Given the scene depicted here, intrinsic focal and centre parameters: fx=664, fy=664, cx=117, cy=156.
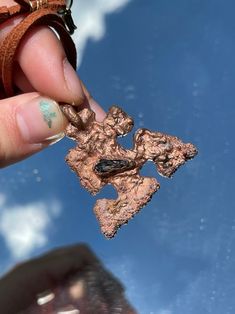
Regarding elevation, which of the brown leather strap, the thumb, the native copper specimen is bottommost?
the native copper specimen

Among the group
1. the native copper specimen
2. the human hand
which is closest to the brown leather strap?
the human hand

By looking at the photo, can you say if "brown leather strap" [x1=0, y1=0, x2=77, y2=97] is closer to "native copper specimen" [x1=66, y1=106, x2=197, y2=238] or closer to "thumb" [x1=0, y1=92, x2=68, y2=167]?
"thumb" [x1=0, y1=92, x2=68, y2=167]

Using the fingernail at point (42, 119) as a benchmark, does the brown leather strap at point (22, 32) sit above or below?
above

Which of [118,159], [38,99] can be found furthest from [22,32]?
[118,159]

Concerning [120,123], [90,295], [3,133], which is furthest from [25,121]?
[90,295]

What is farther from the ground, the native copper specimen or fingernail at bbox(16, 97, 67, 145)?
fingernail at bbox(16, 97, 67, 145)

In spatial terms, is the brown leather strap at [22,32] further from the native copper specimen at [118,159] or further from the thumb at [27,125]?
the native copper specimen at [118,159]

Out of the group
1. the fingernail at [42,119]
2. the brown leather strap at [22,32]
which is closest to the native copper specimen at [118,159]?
the fingernail at [42,119]
